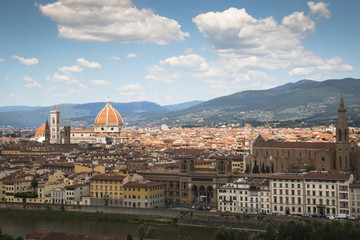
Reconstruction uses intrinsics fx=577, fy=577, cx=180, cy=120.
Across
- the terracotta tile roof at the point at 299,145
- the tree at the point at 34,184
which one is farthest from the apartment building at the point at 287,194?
the tree at the point at 34,184

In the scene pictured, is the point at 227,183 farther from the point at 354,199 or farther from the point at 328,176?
the point at 354,199

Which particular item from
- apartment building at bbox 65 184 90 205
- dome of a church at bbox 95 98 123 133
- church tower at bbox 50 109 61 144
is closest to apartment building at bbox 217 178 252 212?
apartment building at bbox 65 184 90 205

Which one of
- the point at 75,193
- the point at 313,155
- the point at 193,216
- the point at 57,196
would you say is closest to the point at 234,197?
the point at 193,216

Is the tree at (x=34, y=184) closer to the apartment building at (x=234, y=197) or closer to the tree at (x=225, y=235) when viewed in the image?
the apartment building at (x=234, y=197)

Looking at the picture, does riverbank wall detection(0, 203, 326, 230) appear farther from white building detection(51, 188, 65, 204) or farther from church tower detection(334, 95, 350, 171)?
church tower detection(334, 95, 350, 171)

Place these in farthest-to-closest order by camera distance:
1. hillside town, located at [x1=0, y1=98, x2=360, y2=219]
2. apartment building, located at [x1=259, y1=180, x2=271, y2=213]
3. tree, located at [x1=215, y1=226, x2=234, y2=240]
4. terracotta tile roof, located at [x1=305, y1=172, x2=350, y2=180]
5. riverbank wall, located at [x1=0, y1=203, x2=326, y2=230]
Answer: apartment building, located at [x1=259, y1=180, x2=271, y2=213]
hillside town, located at [x1=0, y1=98, x2=360, y2=219]
terracotta tile roof, located at [x1=305, y1=172, x2=350, y2=180]
riverbank wall, located at [x1=0, y1=203, x2=326, y2=230]
tree, located at [x1=215, y1=226, x2=234, y2=240]

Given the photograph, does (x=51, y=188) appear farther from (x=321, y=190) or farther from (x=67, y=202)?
(x=321, y=190)
